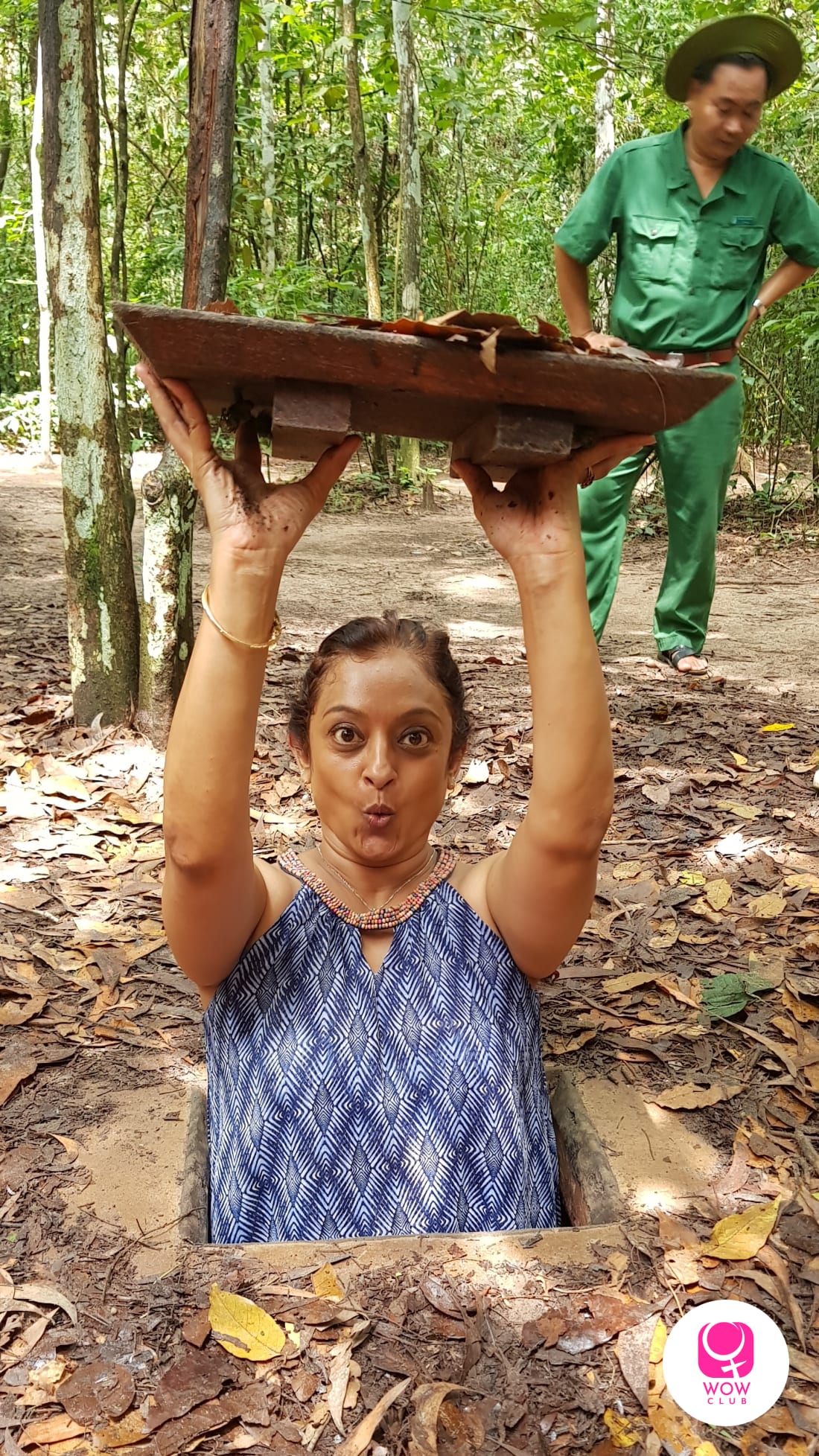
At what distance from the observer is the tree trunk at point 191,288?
3.74 m

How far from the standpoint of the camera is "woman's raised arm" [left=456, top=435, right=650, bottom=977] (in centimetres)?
185

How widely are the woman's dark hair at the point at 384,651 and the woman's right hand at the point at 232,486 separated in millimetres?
314

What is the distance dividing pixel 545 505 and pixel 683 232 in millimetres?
3558

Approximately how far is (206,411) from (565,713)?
745 millimetres

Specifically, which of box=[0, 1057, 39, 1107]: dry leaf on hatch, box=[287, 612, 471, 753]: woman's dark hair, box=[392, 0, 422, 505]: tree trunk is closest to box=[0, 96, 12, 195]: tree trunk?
box=[392, 0, 422, 505]: tree trunk

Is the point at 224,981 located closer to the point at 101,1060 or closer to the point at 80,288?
the point at 101,1060

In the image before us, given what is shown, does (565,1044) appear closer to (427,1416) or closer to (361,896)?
(361,896)

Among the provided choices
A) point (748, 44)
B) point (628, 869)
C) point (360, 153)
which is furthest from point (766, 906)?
point (360, 153)

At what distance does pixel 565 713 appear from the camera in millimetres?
1847

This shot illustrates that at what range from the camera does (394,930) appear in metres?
2.12

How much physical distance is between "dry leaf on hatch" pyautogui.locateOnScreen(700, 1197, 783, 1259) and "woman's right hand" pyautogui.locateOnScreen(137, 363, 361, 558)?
1.36 meters

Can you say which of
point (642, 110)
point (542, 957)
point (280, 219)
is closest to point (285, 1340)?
point (542, 957)

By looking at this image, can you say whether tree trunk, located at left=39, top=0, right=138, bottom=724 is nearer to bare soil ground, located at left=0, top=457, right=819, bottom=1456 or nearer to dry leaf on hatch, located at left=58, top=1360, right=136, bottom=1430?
bare soil ground, located at left=0, top=457, right=819, bottom=1456

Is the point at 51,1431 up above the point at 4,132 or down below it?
below
